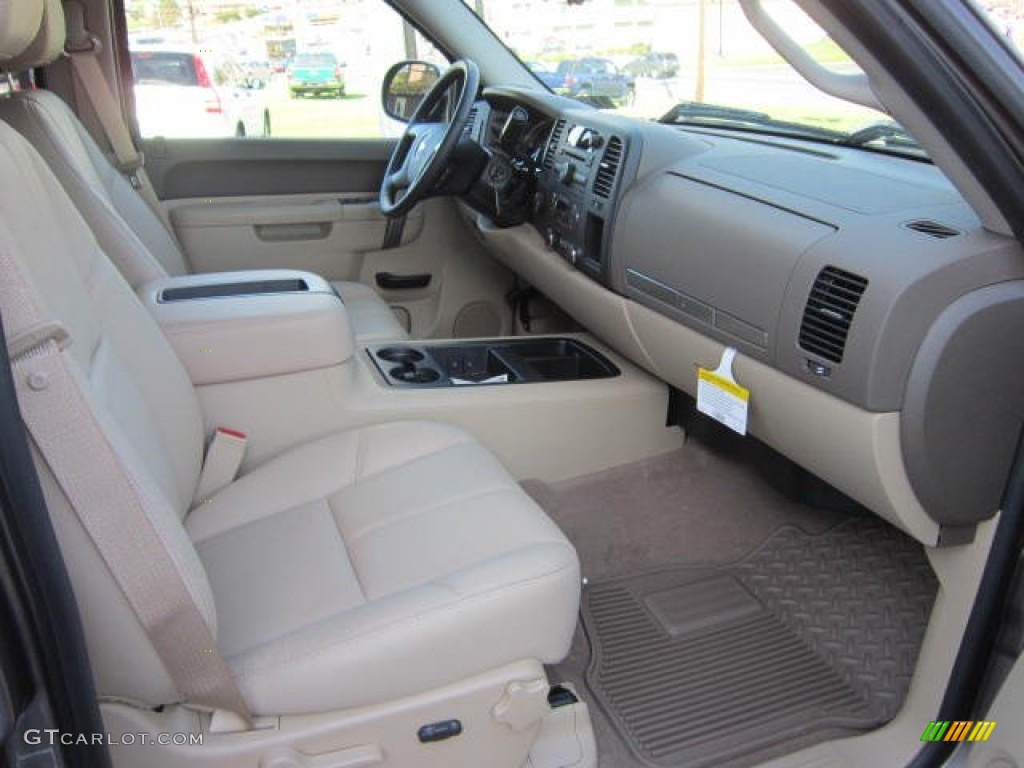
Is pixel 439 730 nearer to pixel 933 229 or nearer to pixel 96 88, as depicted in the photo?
pixel 933 229

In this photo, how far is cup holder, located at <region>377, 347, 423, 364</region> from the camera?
2.23 meters

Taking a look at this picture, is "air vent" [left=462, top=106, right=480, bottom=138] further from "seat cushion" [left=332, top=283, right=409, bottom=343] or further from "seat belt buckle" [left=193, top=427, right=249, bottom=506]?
"seat belt buckle" [left=193, top=427, right=249, bottom=506]

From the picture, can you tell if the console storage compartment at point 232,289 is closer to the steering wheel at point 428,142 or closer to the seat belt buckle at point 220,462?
the seat belt buckle at point 220,462

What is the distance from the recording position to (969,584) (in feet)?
4.38

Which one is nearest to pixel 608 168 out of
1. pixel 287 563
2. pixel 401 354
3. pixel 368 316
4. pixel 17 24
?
pixel 401 354

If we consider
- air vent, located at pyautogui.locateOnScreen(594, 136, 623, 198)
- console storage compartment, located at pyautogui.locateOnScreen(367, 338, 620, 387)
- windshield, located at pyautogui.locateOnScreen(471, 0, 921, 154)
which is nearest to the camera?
windshield, located at pyautogui.locateOnScreen(471, 0, 921, 154)

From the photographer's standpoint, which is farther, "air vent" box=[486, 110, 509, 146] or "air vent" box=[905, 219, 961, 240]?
"air vent" box=[486, 110, 509, 146]

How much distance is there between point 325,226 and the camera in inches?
122

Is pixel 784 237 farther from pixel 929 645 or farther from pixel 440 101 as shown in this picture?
pixel 440 101

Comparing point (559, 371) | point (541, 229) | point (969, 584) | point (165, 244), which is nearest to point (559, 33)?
point (541, 229)

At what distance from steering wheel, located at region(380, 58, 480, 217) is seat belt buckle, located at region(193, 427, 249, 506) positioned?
940mm

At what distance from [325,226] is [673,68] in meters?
A: 1.30

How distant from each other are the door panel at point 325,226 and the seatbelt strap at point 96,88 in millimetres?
295

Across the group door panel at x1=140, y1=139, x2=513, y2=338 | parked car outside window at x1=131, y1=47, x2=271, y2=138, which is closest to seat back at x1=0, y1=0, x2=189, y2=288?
door panel at x1=140, y1=139, x2=513, y2=338
